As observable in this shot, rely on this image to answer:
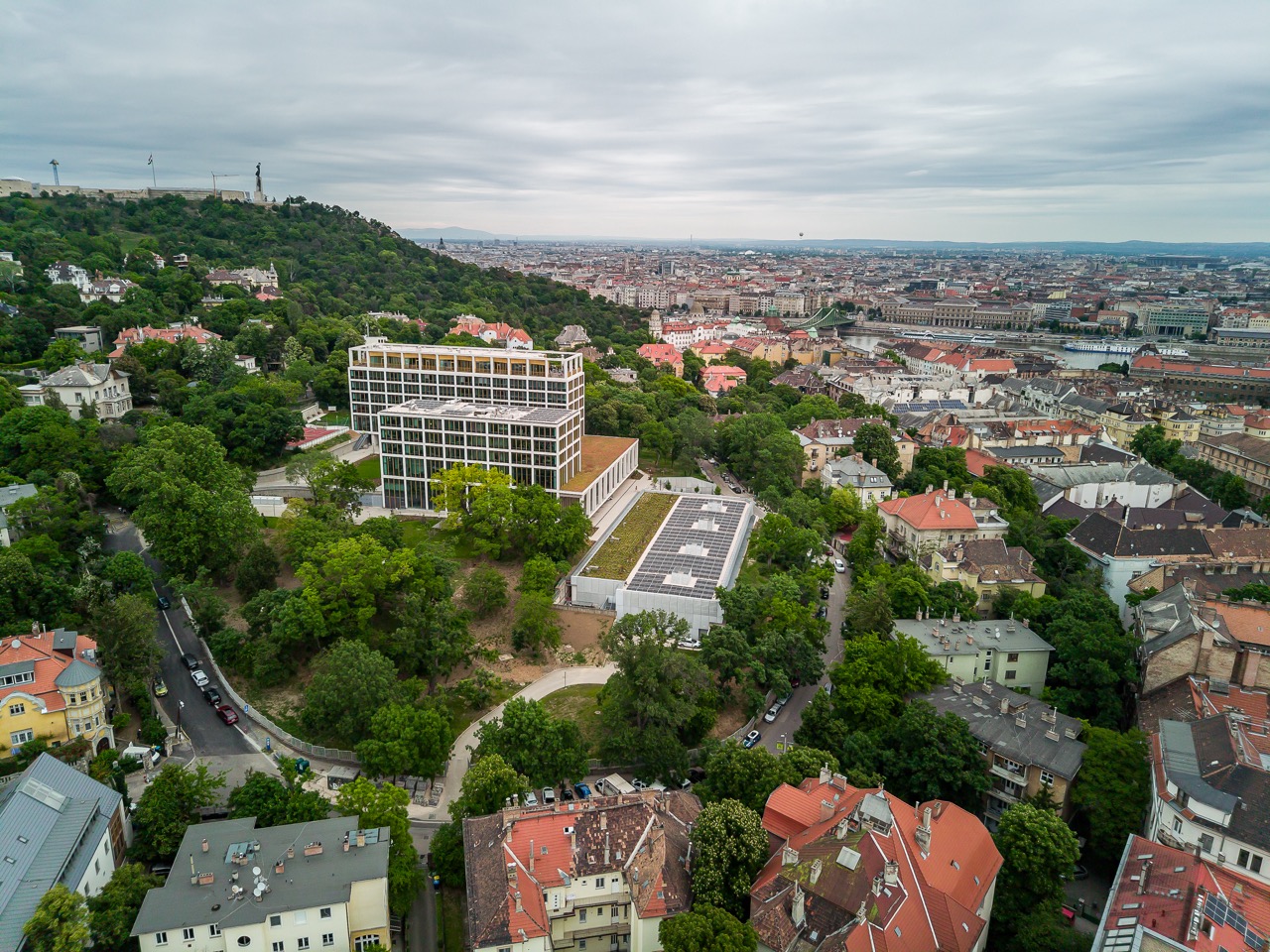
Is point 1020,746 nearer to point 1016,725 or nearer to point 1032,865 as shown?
point 1016,725

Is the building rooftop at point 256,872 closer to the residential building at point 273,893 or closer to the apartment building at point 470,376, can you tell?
the residential building at point 273,893

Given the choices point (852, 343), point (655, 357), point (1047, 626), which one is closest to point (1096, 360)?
point (852, 343)

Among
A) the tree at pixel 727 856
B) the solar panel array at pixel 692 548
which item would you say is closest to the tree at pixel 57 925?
the tree at pixel 727 856

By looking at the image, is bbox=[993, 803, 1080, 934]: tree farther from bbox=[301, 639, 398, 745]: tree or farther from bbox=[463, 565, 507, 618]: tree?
bbox=[463, 565, 507, 618]: tree

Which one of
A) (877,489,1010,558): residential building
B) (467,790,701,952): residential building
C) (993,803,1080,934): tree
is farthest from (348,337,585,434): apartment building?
(993,803,1080,934): tree

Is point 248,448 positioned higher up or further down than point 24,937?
higher up

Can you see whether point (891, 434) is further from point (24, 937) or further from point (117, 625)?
point (24, 937)
